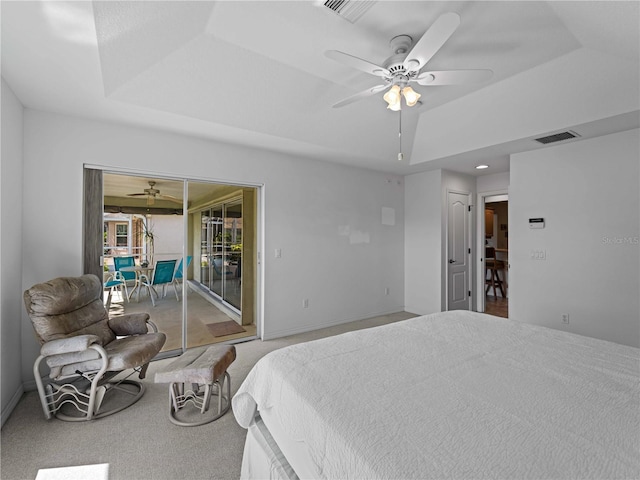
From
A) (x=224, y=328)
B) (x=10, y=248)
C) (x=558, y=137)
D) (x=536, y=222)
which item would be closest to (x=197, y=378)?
(x=10, y=248)

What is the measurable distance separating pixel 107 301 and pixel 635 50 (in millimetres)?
5168

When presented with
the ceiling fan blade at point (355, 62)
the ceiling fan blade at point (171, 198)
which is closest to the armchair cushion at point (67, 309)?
the ceiling fan blade at point (171, 198)

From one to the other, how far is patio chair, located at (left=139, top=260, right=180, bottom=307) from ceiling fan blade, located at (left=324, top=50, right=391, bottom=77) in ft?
9.82

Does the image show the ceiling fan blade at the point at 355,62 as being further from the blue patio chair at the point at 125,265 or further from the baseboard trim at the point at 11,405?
the baseboard trim at the point at 11,405

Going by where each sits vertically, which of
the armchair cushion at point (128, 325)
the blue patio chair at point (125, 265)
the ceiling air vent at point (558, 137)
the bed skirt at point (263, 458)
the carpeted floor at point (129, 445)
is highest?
the ceiling air vent at point (558, 137)

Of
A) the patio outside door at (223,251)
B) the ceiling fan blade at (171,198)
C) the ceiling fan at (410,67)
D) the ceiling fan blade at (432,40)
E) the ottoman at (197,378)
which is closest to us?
the ceiling fan blade at (432,40)

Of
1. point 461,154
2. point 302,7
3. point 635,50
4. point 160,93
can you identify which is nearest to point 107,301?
point 160,93

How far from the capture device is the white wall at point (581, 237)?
3.19m

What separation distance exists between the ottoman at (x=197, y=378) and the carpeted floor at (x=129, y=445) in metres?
0.07

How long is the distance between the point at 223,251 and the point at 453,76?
3884 mm

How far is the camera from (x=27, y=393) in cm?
267

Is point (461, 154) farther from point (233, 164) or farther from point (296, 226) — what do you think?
point (233, 164)

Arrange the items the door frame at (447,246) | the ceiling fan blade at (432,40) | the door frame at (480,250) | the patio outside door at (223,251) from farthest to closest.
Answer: the door frame at (480,250) < the door frame at (447,246) < the patio outside door at (223,251) < the ceiling fan blade at (432,40)

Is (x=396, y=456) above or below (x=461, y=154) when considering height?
below
